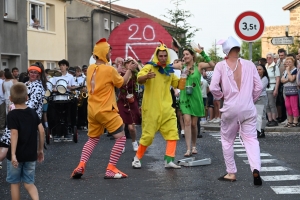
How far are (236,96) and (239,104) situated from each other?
110 mm

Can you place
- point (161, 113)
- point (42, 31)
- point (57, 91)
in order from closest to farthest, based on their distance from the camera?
point (161, 113), point (57, 91), point (42, 31)

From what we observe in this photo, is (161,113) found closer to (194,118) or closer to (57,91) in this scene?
(194,118)

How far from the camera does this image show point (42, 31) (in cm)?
4066

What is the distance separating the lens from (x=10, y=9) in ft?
111

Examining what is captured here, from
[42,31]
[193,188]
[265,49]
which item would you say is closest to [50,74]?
[193,188]

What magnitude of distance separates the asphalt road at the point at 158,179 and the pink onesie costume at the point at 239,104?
0.46 metres

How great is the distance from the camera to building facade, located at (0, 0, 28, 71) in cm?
3306

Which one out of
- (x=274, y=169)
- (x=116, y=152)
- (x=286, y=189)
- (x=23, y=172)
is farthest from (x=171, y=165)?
(x=23, y=172)

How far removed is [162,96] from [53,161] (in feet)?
8.54

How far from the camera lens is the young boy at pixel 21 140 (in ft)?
25.1

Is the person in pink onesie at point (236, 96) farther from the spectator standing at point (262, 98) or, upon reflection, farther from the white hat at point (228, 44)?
the spectator standing at point (262, 98)

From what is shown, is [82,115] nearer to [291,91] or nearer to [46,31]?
[291,91]

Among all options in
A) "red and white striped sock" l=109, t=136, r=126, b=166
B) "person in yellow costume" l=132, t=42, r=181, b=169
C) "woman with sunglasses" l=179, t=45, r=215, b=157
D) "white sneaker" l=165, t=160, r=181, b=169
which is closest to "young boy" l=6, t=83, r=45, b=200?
"red and white striped sock" l=109, t=136, r=126, b=166

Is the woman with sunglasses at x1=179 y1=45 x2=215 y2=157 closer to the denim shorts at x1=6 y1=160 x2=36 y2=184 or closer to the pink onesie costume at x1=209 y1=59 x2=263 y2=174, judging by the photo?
the pink onesie costume at x1=209 y1=59 x2=263 y2=174
